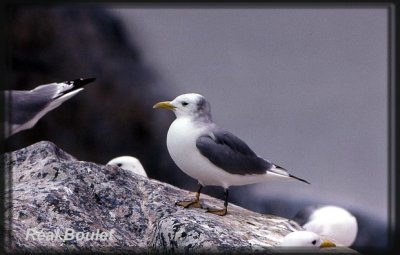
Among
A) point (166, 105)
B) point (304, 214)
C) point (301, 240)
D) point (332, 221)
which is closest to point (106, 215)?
point (166, 105)

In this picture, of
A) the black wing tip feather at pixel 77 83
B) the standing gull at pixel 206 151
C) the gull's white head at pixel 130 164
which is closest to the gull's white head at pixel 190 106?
the standing gull at pixel 206 151

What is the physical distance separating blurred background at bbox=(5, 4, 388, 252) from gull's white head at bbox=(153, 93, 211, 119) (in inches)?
3.4

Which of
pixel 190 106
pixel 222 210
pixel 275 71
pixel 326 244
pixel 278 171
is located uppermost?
pixel 275 71

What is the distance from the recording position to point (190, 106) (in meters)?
3.20

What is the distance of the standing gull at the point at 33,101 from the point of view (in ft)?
10.9

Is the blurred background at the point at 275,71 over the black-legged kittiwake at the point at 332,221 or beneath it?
over

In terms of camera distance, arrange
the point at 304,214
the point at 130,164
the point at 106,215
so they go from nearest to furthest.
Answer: the point at 106,215
the point at 304,214
the point at 130,164

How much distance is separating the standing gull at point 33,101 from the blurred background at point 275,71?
34 millimetres

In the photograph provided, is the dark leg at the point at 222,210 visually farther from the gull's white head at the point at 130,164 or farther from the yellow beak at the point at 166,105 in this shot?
the gull's white head at the point at 130,164

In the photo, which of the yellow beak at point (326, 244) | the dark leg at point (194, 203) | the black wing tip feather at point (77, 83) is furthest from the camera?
the black wing tip feather at point (77, 83)

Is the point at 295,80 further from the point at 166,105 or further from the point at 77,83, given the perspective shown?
the point at 77,83

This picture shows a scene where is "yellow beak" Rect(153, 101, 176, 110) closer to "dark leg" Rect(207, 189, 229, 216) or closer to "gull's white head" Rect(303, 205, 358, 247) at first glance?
"dark leg" Rect(207, 189, 229, 216)

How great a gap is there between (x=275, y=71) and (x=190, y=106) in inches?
13.9

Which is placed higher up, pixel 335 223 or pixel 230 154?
pixel 230 154
